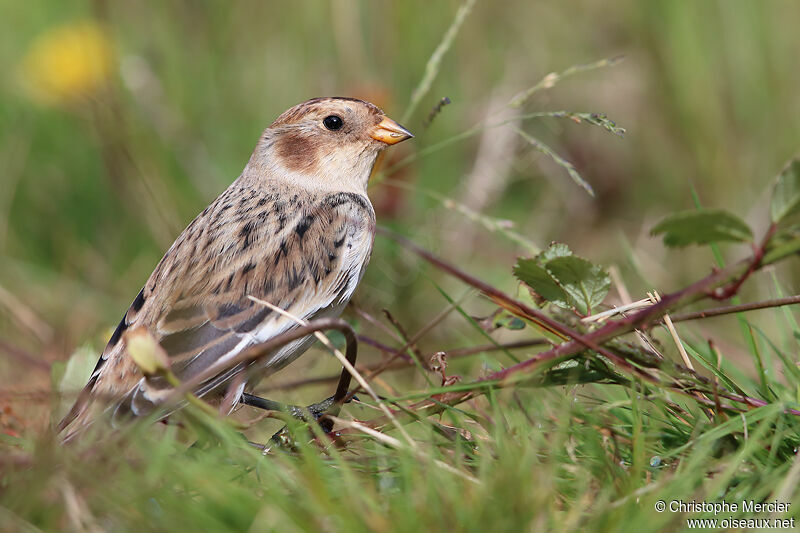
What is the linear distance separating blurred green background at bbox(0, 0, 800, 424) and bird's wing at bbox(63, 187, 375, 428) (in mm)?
1283

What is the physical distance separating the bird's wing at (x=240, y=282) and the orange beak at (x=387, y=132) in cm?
39

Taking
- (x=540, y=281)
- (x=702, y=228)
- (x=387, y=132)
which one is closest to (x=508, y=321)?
(x=540, y=281)

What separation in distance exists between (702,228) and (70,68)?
4.25 meters

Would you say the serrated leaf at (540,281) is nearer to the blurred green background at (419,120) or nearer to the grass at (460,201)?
the grass at (460,201)

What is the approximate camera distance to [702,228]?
200 cm

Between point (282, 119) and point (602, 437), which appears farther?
point (282, 119)

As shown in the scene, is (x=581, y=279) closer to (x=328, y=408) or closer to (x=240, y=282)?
(x=328, y=408)

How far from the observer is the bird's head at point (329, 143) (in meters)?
3.56

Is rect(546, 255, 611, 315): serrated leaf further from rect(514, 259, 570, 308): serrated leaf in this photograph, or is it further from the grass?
the grass

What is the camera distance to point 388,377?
3.72 metres

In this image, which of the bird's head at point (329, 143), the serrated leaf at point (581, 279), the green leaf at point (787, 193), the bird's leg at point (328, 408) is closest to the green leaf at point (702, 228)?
the green leaf at point (787, 193)

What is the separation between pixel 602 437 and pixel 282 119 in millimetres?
2044

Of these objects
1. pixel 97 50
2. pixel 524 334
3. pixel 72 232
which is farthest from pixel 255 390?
pixel 97 50

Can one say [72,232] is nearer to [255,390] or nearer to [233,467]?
[255,390]
